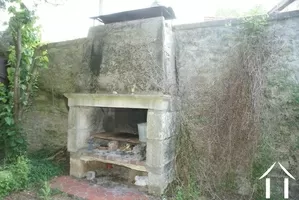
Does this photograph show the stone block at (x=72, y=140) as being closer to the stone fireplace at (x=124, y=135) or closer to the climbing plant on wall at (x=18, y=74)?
the stone fireplace at (x=124, y=135)

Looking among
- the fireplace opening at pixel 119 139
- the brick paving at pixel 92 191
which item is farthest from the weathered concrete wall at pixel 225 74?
the brick paving at pixel 92 191

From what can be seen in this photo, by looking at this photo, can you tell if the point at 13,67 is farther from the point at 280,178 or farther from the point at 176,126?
the point at 280,178

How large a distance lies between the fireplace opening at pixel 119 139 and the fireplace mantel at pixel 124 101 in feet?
1.91

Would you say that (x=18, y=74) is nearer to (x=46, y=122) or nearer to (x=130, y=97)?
(x=46, y=122)

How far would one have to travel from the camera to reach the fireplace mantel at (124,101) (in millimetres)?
4047

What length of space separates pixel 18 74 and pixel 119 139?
8.34 ft

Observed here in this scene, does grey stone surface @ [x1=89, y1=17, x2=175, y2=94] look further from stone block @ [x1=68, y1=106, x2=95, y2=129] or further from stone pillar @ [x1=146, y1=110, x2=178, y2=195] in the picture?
stone block @ [x1=68, y1=106, x2=95, y2=129]

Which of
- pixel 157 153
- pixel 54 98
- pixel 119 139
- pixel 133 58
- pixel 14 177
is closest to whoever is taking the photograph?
pixel 157 153

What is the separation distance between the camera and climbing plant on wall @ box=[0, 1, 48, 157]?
15.2ft

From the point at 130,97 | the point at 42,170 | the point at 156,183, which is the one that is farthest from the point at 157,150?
the point at 42,170

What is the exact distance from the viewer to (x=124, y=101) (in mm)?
4312

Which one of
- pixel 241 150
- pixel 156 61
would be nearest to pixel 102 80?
pixel 156 61

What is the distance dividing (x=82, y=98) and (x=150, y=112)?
1556 millimetres

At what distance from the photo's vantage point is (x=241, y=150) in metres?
4.10
